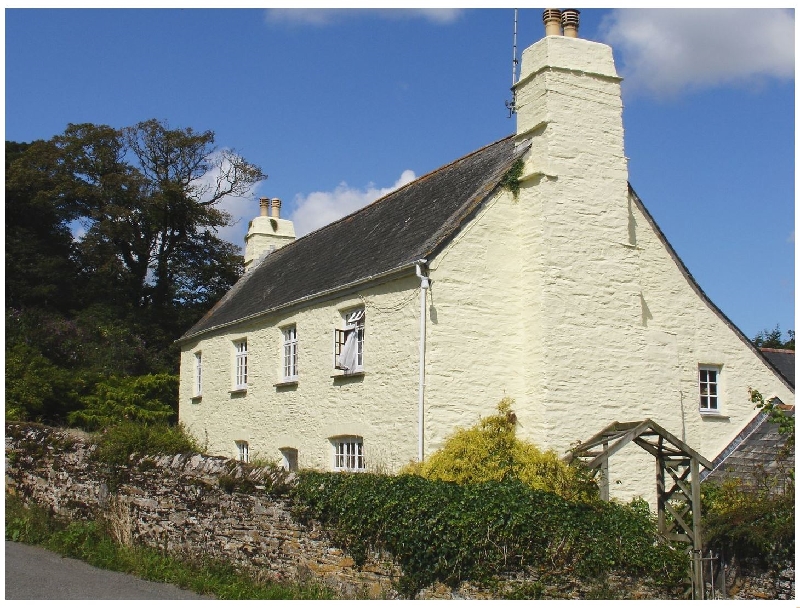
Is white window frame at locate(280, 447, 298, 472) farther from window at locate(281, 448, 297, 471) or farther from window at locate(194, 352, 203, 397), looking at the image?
window at locate(194, 352, 203, 397)

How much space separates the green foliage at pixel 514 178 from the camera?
50.5 ft

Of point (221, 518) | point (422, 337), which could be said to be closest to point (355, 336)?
point (422, 337)

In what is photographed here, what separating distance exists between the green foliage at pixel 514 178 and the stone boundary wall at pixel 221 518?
686cm

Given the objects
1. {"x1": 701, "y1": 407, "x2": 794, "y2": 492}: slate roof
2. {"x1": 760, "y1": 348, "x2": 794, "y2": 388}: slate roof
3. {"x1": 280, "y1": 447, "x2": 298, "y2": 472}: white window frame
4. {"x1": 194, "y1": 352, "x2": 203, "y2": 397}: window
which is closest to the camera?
{"x1": 701, "y1": 407, "x2": 794, "y2": 492}: slate roof

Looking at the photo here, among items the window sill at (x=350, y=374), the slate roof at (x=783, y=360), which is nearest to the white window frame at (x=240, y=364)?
the window sill at (x=350, y=374)

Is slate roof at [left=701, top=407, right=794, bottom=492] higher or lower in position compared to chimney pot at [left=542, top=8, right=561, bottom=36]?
lower

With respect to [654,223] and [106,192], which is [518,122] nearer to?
[654,223]

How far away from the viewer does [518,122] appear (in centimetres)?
1630

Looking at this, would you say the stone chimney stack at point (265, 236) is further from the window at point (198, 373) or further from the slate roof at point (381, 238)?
the window at point (198, 373)

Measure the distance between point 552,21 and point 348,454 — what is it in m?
9.17

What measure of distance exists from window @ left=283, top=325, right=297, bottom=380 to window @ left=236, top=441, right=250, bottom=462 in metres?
2.64

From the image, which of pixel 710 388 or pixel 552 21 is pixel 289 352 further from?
pixel 710 388

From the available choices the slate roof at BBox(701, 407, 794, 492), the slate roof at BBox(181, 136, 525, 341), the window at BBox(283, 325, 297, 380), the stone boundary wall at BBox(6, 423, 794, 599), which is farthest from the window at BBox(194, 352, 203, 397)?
the slate roof at BBox(701, 407, 794, 492)

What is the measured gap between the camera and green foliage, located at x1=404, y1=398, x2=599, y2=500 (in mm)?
12828
